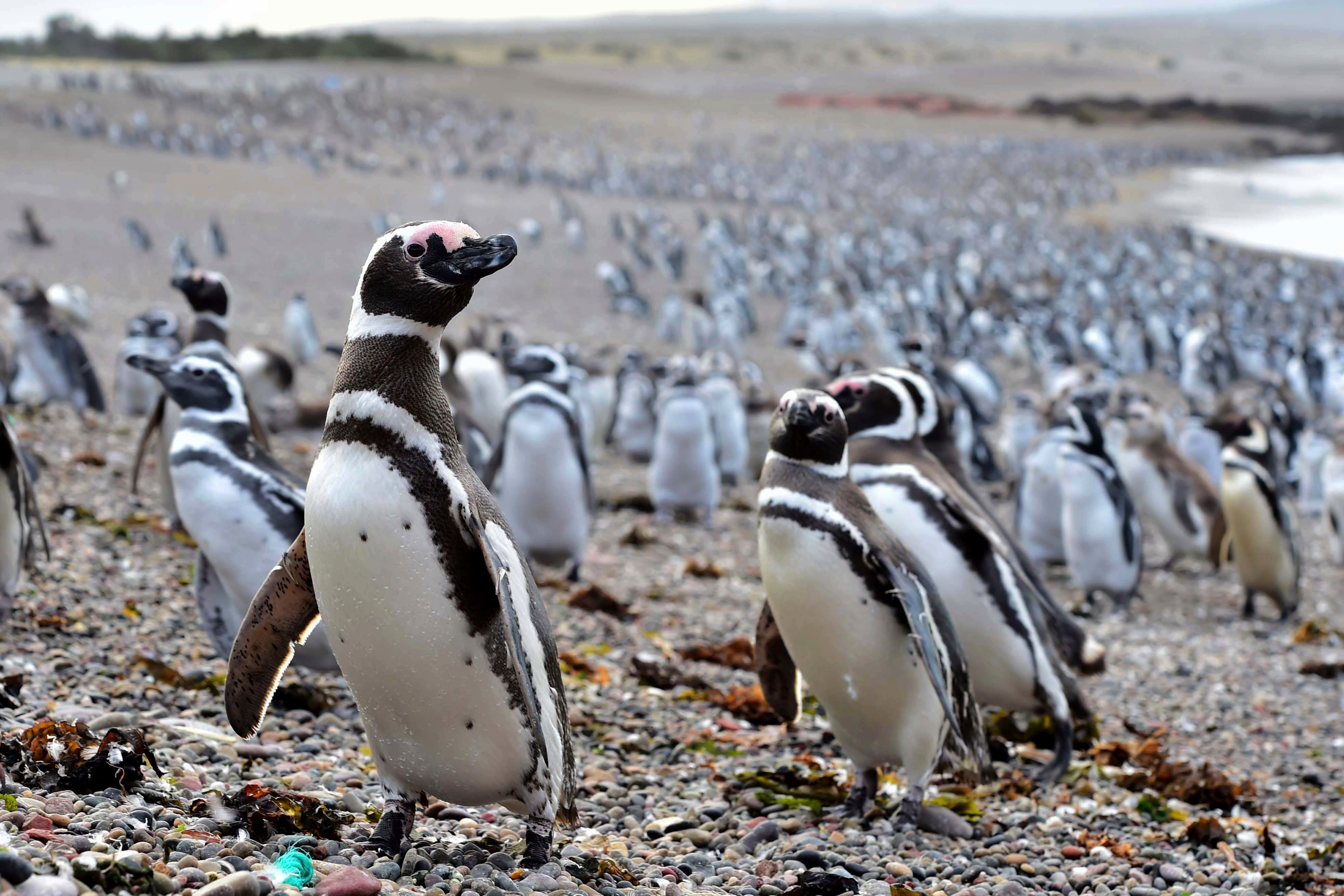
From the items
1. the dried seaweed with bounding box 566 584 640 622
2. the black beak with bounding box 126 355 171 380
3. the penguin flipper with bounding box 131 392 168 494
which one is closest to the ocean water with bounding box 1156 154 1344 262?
the dried seaweed with bounding box 566 584 640 622

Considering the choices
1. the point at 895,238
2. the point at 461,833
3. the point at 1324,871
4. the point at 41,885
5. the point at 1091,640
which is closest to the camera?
the point at 41,885

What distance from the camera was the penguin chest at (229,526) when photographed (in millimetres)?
4348

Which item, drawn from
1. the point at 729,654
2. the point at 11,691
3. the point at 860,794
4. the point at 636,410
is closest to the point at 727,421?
the point at 636,410

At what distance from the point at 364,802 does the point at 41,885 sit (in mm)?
1298

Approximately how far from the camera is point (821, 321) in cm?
2069

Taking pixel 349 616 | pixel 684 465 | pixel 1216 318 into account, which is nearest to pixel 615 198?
pixel 1216 318

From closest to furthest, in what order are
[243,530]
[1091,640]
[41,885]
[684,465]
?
[41,885]
[243,530]
[1091,640]
[684,465]

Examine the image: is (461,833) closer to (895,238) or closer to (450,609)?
(450,609)

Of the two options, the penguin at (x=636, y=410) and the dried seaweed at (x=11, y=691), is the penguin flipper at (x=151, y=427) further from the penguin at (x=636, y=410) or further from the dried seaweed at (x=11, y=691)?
the penguin at (x=636, y=410)

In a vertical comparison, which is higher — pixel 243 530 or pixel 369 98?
pixel 369 98

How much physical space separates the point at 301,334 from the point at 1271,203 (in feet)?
121

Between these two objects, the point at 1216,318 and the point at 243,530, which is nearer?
the point at 243,530

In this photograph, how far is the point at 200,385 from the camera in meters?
4.70

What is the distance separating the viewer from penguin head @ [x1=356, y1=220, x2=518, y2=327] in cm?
273
